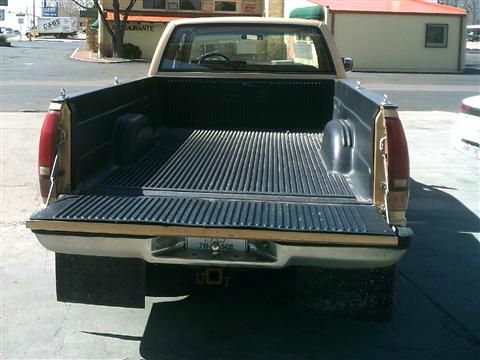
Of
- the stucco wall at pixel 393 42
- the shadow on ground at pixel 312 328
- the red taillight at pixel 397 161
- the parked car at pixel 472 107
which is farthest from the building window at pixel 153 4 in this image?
the red taillight at pixel 397 161

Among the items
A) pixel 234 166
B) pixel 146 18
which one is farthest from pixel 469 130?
pixel 146 18

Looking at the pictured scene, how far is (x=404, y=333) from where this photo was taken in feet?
13.1

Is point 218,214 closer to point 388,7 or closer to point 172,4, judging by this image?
point 388,7

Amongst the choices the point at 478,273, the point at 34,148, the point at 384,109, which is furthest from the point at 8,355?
the point at 34,148

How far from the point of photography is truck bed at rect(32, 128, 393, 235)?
3.20 metres

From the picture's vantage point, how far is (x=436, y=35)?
3200 centimetres

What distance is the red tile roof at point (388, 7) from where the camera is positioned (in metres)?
31.4

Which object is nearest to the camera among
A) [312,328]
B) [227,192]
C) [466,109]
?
[227,192]

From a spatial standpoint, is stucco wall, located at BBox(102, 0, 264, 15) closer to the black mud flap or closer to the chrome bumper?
the black mud flap

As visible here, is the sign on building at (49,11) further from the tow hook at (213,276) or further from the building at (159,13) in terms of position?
the tow hook at (213,276)

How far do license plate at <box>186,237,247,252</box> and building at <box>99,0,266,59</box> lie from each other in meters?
35.5

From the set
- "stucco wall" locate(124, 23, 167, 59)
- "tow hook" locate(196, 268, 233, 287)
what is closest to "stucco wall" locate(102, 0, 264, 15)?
"stucco wall" locate(124, 23, 167, 59)

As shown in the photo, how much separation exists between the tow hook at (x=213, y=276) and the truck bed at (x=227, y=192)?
1.12 ft

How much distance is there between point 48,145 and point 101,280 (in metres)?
0.79
